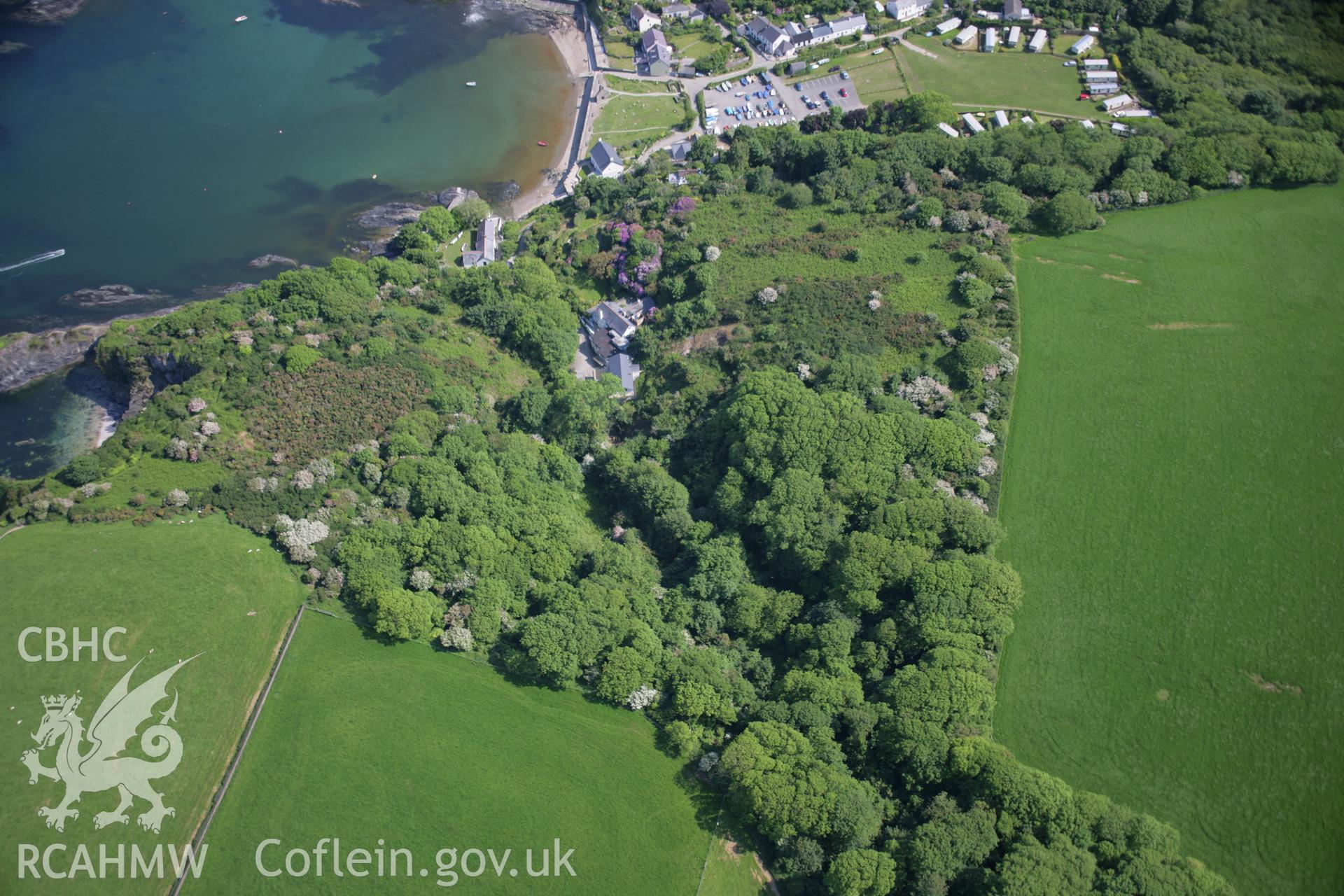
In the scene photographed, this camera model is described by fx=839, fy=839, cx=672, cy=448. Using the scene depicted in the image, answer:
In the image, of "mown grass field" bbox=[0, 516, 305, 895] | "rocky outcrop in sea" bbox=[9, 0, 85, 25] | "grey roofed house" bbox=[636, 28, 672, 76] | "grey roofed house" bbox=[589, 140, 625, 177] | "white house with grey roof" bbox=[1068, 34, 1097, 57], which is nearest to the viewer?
"mown grass field" bbox=[0, 516, 305, 895]

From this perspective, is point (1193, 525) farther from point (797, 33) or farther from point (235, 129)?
point (235, 129)

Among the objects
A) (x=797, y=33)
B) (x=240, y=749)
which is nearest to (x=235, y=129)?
(x=797, y=33)

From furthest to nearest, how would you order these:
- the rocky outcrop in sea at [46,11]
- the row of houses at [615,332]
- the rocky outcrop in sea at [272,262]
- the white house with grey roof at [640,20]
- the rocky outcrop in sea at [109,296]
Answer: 1. the rocky outcrop in sea at [46,11]
2. the white house with grey roof at [640,20]
3. the rocky outcrop in sea at [272,262]
4. the rocky outcrop in sea at [109,296]
5. the row of houses at [615,332]

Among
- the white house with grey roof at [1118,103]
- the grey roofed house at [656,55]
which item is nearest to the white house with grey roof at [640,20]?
the grey roofed house at [656,55]

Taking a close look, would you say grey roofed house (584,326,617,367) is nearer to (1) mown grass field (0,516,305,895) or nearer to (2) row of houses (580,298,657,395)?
(2) row of houses (580,298,657,395)

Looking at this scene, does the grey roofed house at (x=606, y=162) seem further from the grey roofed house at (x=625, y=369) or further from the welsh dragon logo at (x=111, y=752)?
the welsh dragon logo at (x=111, y=752)

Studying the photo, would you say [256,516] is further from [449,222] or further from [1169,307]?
[1169,307]

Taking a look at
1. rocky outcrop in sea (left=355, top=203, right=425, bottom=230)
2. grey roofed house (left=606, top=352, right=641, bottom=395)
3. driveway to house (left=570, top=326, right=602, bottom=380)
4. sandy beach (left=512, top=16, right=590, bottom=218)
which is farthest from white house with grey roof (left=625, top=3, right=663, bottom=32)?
grey roofed house (left=606, top=352, right=641, bottom=395)
